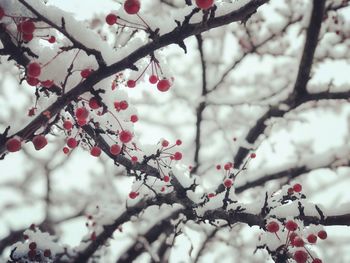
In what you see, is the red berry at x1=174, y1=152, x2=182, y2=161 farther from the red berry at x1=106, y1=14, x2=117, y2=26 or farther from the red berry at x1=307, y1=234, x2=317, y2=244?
the red berry at x1=106, y1=14, x2=117, y2=26

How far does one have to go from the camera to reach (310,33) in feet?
13.7

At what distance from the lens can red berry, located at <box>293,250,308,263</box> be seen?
2.15 metres

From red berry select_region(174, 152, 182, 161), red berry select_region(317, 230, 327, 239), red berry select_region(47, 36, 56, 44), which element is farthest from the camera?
red berry select_region(174, 152, 182, 161)

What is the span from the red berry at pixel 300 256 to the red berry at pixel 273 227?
0.19 m

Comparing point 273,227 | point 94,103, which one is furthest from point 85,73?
point 273,227

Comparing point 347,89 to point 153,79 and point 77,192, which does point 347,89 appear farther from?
point 77,192

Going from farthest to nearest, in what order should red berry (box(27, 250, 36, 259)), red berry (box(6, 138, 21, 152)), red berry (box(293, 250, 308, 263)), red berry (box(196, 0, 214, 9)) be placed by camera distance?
1. red berry (box(27, 250, 36, 259))
2. red berry (box(293, 250, 308, 263))
3. red berry (box(6, 138, 21, 152))
4. red berry (box(196, 0, 214, 9))

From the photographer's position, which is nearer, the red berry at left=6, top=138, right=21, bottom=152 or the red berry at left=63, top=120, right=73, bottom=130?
the red berry at left=6, top=138, right=21, bottom=152

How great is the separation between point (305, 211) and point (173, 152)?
1.09 m

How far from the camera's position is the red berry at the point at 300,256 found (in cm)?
215

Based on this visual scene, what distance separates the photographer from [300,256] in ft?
7.08

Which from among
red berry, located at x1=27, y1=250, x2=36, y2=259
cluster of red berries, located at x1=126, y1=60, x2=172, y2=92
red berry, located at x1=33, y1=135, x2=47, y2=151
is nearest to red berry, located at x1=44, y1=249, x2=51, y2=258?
red berry, located at x1=27, y1=250, x2=36, y2=259

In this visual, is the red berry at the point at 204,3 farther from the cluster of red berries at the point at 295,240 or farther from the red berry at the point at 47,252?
the red berry at the point at 47,252

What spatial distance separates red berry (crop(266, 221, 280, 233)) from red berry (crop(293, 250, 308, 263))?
0.61 feet
